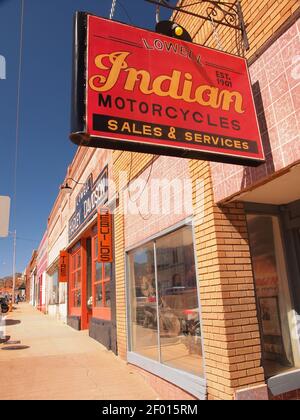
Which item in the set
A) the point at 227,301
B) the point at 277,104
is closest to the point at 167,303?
the point at 227,301

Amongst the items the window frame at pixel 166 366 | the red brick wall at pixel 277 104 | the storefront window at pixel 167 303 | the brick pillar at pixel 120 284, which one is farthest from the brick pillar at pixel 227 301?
the brick pillar at pixel 120 284

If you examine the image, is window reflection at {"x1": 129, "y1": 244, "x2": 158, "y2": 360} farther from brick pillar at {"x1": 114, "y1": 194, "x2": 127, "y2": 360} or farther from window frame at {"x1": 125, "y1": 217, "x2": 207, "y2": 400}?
brick pillar at {"x1": 114, "y1": 194, "x2": 127, "y2": 360}

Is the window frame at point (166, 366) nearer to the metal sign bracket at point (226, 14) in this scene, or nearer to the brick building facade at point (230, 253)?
the brick building facade at point (230, 253)

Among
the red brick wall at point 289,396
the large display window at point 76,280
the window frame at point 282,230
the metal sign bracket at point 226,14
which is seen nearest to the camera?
the red brick wall at point 289,396

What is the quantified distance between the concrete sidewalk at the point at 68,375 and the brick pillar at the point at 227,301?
68.9 inches

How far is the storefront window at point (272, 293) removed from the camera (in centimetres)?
508

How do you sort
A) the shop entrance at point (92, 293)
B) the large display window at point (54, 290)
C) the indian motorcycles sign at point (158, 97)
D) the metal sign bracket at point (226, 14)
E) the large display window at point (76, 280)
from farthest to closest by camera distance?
1. the large display window at point (54, 290)
2. the large display window at point (76, 280)
3. the shop entrance at point (92, 293)
4. the metal sign bracket at point (226, 14)
5. the indian motorcycles sign at point (158, 97)

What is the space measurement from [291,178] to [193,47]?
1.89 metres

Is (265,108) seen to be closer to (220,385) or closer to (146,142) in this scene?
(146,142)

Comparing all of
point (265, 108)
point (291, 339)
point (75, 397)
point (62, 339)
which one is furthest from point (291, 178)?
point (62, 339)

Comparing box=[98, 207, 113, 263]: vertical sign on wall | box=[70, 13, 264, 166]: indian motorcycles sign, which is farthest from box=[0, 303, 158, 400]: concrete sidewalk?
box=[70, 13, 264, 166]: indian motorcycles sign

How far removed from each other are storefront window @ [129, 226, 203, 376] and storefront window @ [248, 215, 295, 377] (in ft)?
3.02

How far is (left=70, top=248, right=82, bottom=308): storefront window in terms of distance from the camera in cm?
1543

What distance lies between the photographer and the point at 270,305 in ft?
17.3
